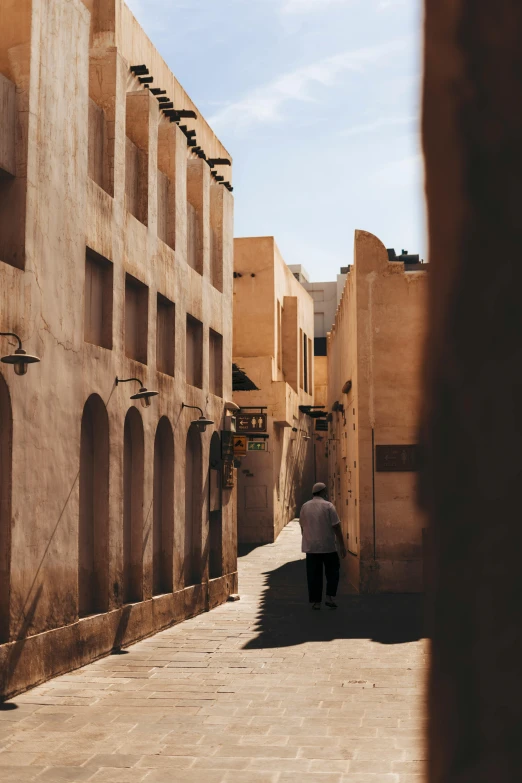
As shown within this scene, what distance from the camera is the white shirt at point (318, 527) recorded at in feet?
50.5

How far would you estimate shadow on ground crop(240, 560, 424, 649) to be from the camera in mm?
12398

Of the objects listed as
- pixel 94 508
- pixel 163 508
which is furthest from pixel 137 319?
pixel 94 508

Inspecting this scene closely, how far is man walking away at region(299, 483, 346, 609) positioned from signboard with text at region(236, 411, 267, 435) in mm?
12710

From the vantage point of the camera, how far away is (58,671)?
9.97 metres

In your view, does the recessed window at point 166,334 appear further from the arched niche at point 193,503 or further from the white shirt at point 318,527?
the white shirt at point 318,527

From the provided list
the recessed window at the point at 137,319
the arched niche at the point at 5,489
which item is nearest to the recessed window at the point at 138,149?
the recessed window at the point at 137,319

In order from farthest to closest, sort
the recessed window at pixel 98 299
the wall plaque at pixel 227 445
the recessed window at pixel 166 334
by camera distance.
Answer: the wall plaque at pixel 227 445 < the recessed window at pixel 166 334 < the recessed window at pixel 98 299

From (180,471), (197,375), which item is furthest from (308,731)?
(197,375)

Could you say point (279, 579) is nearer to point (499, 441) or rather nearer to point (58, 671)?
point (58, 671)

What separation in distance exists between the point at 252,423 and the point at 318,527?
1307cm

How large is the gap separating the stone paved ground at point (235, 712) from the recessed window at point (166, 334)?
12.9 ft

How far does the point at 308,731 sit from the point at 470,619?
6.54m

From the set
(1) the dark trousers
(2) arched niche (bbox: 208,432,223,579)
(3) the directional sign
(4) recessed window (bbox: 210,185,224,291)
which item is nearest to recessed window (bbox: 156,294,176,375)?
(2) arched niche (bbox: 208,432,223,579)

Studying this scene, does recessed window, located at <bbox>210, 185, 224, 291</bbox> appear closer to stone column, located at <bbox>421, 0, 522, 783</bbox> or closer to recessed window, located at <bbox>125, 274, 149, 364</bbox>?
recessed window, located at <bbox>125, 274, 149, 364</bbox>
